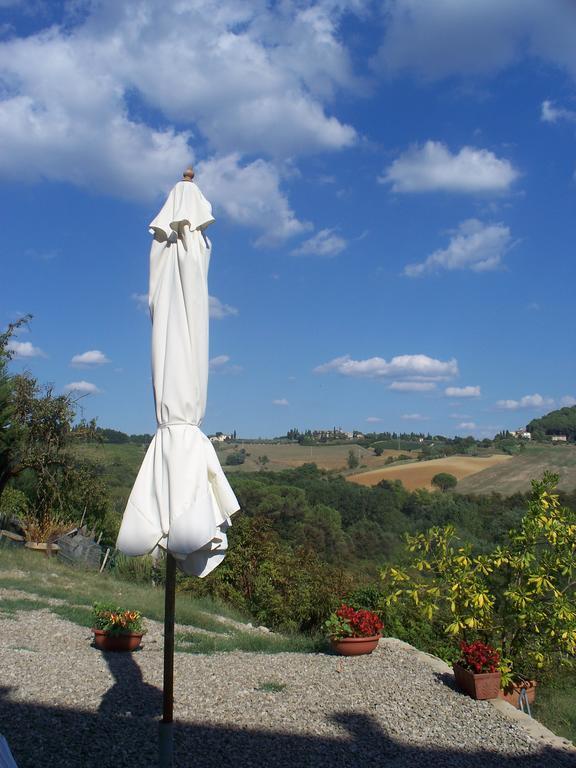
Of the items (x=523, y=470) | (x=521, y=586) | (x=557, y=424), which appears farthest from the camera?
(x=557, y=424)

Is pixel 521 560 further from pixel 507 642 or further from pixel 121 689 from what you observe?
pixel 121 689

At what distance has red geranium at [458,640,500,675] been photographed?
17.0 ft

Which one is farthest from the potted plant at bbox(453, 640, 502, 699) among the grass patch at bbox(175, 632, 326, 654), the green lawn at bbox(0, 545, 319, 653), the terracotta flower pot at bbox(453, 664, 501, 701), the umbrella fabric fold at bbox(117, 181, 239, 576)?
the umbrella fabric fold at bbox(117, 181, 239, 576)

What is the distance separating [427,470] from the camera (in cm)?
3484

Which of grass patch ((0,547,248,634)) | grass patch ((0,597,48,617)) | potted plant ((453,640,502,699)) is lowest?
grass patch ((0,547,248,634))

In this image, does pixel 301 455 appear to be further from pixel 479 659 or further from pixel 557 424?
pixel 479 659

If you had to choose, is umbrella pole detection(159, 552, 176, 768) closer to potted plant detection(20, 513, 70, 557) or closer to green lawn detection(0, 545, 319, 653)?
green lawn detection(0, 545, 319, 653)

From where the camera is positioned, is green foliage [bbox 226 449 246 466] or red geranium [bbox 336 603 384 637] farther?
green foliage [bbox 226 449 246 466]

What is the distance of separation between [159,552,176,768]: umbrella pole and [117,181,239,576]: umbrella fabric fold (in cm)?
10

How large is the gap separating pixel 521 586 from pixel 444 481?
87.3 feet

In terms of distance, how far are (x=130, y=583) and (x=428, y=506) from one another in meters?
16.7

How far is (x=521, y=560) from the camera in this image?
580 centimetres

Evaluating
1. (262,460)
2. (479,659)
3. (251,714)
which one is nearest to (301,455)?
(262,460)

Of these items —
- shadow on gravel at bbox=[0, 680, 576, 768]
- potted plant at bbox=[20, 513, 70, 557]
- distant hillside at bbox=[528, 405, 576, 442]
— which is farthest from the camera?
distant hillside at bbox=[528, 405, 576, 442]
